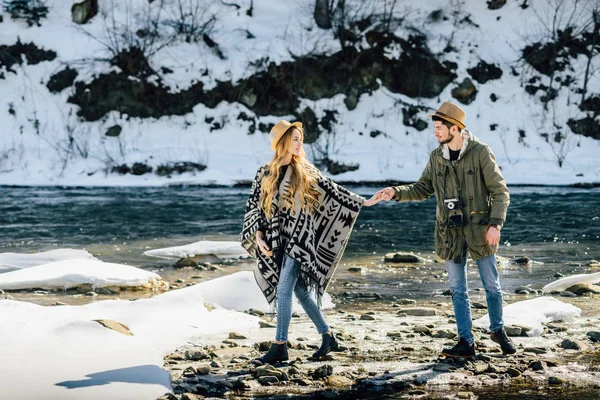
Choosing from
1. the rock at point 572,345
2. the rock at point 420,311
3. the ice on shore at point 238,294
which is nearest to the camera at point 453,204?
the rock at point 572,345

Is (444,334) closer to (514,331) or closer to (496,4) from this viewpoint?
(514,331)

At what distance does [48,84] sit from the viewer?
98.4 feet

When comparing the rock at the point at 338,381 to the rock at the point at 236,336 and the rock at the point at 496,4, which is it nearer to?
the rock at the point at 236,336

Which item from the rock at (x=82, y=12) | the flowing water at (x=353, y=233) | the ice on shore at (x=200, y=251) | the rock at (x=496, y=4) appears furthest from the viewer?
the rock at (x=496, y=4)

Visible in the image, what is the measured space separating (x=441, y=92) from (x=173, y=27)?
10661mm

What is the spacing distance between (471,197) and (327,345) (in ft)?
4.57

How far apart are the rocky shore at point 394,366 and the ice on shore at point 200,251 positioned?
4.97 m

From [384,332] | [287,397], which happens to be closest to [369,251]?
[384,332]

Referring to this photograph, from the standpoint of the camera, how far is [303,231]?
569 centimetres

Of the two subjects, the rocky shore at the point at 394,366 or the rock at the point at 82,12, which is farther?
the rock at the point at 82,12

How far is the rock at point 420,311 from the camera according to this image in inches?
289

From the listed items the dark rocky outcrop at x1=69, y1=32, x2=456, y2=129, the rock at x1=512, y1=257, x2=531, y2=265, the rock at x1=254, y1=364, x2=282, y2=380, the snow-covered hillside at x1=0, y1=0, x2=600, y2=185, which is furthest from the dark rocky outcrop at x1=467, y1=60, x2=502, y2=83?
the rock at x1=254, y1=364, x2=282, y2=380

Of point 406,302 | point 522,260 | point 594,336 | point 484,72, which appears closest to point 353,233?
point 522,260

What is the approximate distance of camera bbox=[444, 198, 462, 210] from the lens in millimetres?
5566
